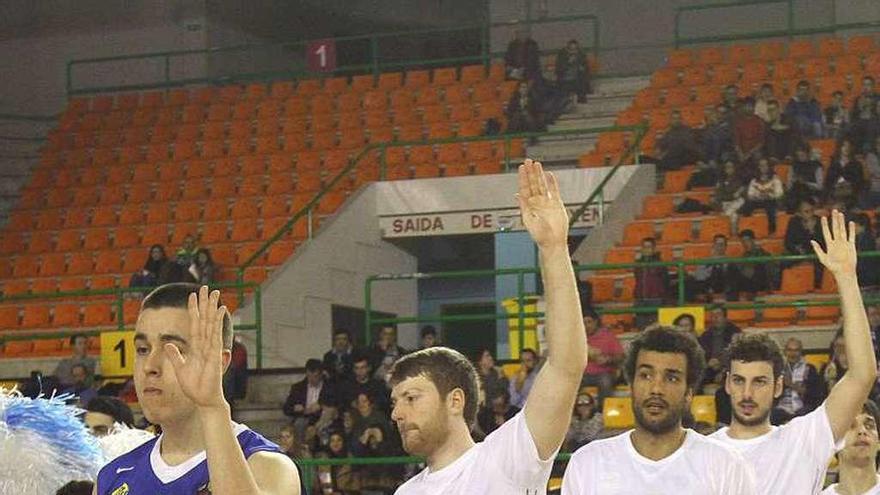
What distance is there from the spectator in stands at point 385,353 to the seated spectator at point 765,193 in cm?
413

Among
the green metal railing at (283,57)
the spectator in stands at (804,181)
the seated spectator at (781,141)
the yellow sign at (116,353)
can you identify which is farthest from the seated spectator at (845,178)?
the yellow sign at (116,353)

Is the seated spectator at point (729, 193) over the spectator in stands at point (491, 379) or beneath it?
over

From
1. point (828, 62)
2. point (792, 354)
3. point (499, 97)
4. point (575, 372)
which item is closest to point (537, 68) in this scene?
point (499, 97)

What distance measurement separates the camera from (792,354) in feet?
42.0

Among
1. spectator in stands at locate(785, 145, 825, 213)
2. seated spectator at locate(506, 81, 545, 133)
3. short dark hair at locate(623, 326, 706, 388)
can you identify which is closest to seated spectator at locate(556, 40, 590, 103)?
seated spectator at locate(506, 81, 545, 133)

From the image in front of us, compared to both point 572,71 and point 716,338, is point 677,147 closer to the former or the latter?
point 572,71

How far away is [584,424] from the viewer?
12.8m

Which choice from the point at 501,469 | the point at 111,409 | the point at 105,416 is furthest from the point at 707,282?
the point at 501,469

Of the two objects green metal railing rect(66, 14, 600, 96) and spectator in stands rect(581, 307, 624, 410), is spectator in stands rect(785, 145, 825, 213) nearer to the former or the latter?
spectator in stands rect(581, 307, 624, 410)

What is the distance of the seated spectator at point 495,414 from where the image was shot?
12883 millimetres

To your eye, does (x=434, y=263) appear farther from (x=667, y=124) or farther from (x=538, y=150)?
(x=667, y=124)

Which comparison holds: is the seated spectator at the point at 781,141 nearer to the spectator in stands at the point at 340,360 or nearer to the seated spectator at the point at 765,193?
the seated spectator at the point at 765,193

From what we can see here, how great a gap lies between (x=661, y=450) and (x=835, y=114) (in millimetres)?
13701

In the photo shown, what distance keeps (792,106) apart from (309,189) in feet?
19.3
